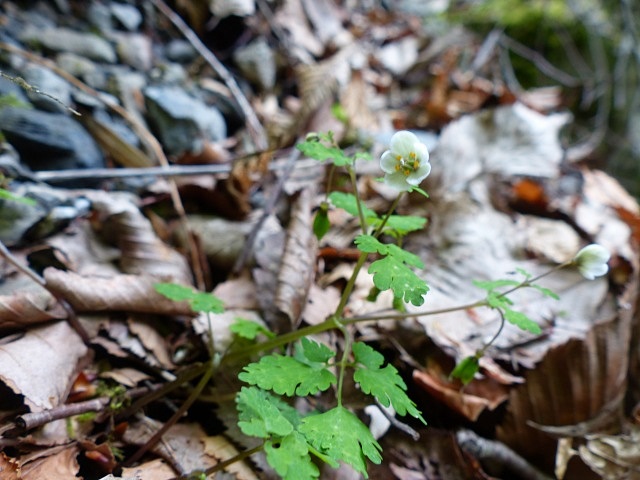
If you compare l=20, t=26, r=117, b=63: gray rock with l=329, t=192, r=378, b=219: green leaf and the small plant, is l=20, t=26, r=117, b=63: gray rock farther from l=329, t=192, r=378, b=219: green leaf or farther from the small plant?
l=329, t=192, r=378, b=219: green leaf

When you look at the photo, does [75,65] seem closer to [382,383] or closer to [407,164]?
[407,164]

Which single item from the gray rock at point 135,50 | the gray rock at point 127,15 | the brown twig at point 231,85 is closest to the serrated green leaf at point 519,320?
the brown twig at point 231,85

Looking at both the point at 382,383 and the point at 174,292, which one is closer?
the point at 382,383

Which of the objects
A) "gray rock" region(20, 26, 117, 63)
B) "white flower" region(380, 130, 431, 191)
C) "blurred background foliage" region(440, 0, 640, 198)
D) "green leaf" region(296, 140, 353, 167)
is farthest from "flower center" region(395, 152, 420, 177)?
"blurred background foliage" region(440, 0, 640, 198)

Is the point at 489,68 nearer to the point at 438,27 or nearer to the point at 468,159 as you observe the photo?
the point at 438,27

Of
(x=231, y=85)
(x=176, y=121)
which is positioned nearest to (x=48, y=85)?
(x=176, y=121)

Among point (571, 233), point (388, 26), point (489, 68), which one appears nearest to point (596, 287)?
point (571, 233)

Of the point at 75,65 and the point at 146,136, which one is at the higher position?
the point at 75,65
